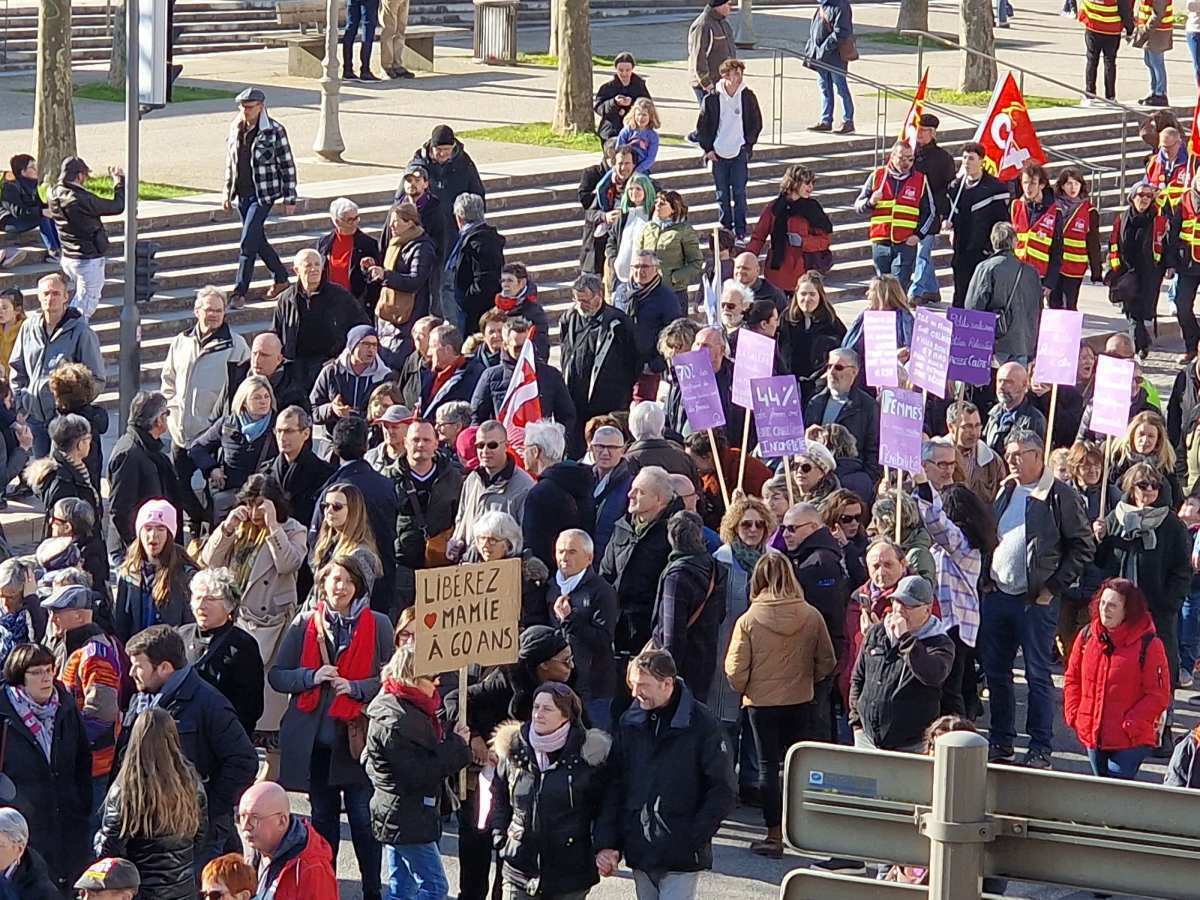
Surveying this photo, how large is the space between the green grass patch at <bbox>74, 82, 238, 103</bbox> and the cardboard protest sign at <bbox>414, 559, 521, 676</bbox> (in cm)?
1842

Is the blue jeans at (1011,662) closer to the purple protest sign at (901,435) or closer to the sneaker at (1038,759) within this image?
the sneaker at (1038,759)

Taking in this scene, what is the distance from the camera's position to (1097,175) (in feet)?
83.7

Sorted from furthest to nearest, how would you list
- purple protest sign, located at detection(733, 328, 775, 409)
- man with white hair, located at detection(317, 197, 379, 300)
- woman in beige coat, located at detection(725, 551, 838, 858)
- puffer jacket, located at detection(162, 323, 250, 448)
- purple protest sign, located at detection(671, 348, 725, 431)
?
man with white hair, located at detection(317, 197, 379, 300), puffer jacket, located at detection(162, 323, 250, 448), purple protest sign, located at detection(733, 328, 775, 409), purple protest sign, located at detection(671, 348, 725, 431), woman in beige coat, located at detection(725, 551, 838, 858)

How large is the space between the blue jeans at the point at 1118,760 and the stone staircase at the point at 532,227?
31.0 ft

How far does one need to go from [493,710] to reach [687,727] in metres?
1.25

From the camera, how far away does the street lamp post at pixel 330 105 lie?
2308cm

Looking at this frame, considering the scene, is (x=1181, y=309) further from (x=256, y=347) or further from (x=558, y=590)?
(x=558, y=590)

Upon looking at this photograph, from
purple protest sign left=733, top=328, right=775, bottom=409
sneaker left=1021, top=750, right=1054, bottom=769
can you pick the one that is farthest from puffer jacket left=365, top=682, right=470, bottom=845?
purple protest sign left=733, top=328, right=775, bottom=409

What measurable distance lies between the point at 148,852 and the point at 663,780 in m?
1.90

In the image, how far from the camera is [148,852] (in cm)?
842

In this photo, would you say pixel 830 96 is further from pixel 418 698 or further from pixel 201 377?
pixel 418 698

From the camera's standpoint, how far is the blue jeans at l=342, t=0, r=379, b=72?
91.9ft

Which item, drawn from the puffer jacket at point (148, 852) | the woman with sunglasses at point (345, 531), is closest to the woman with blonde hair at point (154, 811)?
the puffer jacket at point (148, 852)

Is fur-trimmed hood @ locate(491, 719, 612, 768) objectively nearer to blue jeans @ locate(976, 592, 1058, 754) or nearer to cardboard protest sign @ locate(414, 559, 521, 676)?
cardboard protest sign @ locate(414, 559, 521, 676)
